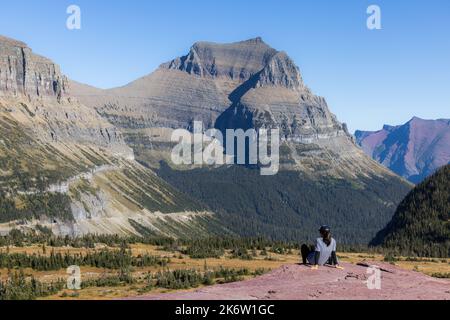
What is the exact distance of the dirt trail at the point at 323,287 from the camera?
41969 mm

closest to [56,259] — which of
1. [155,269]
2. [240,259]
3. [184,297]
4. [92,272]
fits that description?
[92,272]

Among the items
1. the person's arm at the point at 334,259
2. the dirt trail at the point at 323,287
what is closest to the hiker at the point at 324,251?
the person's arm at the point at 334,259

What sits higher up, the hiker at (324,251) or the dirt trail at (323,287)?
the hiker at (324,251)

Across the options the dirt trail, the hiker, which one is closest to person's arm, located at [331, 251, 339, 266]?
the hiker

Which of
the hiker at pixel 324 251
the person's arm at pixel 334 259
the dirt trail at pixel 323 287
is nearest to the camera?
the dirt trail at pixel 323 287

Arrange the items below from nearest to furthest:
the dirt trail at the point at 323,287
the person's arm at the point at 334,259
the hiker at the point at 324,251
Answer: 1. the dirt trail at the point at 323,287
2. the hiker at the point at 324,251
3. the person's arm at the point at 334,259

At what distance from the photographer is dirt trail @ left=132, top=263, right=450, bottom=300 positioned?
4197 centimetres

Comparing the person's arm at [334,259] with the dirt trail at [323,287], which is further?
the person's arm at [334,259]

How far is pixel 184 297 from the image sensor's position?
134 ft

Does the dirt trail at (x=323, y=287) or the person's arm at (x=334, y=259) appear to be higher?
the person's arm at (x=334, y=259)

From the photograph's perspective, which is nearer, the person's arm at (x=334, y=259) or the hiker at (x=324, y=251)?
the hiker at (x=324, y=251)

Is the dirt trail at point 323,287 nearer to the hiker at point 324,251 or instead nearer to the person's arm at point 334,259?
the person's arm at point 334,259

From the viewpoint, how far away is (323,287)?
144ft
